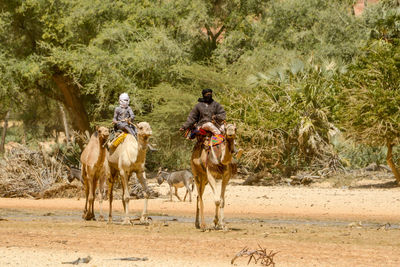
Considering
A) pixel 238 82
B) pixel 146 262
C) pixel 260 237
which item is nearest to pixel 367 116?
pixel 238 82

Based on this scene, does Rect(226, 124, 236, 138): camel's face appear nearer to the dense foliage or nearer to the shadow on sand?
the dense foliage

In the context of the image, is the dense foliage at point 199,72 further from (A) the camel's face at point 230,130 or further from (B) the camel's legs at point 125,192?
(A) the camel's face at point 230,130

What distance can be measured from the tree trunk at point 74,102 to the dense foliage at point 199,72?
6 centimetres

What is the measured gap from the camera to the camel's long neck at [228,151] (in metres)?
14.3

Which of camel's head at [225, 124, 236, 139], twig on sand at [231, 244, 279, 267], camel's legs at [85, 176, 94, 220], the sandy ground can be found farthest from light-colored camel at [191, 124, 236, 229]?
twig on sand at [231, 244, 279, 267]

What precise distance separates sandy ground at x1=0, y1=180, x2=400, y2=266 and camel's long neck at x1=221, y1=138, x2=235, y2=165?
1351mm

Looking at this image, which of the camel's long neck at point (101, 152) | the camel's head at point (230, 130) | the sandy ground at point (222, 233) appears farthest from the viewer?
the camel's long neck at point (101, 152)

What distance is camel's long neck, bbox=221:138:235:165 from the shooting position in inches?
563

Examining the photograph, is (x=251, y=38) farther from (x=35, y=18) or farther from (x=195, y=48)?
(x=35, y=18)

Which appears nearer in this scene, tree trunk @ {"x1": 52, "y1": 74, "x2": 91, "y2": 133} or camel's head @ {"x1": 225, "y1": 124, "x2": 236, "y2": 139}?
camel's head @ {"x1": 225, "y1": 124, "x2": 236, "y2": 139}

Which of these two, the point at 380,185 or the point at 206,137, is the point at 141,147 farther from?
the point at 380,185

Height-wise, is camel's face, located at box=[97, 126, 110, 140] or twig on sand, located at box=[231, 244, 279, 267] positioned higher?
camel's face, located at box=[97, 126, 110, 140]

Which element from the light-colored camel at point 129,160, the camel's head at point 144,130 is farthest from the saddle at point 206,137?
the light-colored camel at point 129,160

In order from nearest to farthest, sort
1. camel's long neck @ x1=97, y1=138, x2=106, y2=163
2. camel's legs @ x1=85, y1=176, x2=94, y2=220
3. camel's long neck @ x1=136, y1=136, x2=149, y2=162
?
camel's long neck @ x1=136, y1=136, x2=149, y2=162 < camel's long neck @ x1=97, y1=138, x2=106, y2=163 < camel's legs @ x1=85, y1=176, x2=94, y2=220
